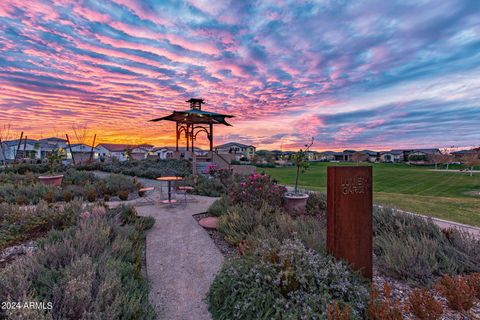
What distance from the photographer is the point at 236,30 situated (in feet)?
28.7

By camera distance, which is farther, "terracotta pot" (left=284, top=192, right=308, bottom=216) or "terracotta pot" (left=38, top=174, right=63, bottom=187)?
"terracotta pot" (left=38, top=174, right=63, bottom=187)

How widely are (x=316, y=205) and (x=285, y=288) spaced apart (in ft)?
14.7

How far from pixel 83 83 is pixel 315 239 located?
11797mm

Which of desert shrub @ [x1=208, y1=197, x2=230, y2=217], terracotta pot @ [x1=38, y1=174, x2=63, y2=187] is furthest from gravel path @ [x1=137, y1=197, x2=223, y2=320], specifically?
terracotta pot @ [x1=38, y1=174, x2=63, y2=187]

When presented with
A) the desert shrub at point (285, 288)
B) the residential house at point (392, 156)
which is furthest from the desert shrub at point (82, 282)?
the residential house at point (392, 156)

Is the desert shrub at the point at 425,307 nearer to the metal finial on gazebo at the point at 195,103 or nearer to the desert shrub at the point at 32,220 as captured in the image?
the desert shrub at the point at 32,220

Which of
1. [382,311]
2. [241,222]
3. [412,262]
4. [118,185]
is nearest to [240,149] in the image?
[118,185]

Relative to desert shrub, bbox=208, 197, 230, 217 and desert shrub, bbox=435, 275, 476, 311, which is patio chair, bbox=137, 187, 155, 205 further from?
desert shrub, bbox=435, 275, 476, 311

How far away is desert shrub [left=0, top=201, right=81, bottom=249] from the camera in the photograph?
4.24 meters

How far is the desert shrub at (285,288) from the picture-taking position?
7.20 ft

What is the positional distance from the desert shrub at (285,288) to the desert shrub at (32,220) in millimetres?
3838

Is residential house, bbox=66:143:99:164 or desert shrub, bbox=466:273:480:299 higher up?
residential house, bbox=66:143:99:164

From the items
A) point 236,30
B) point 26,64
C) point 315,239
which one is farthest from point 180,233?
point 26,64

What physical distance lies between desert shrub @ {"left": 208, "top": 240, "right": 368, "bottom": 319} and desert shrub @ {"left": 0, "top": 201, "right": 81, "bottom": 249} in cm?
384
